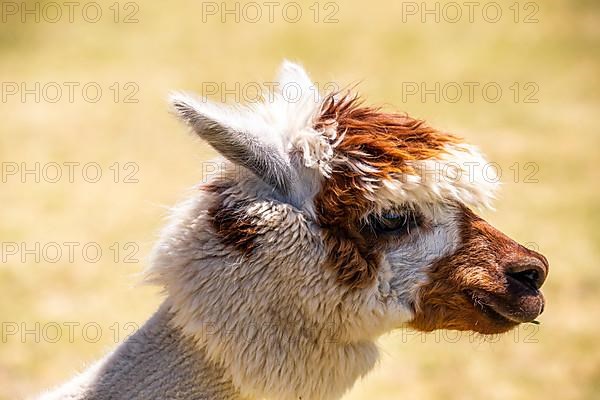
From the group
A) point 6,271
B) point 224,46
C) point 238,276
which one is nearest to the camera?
point 238,276

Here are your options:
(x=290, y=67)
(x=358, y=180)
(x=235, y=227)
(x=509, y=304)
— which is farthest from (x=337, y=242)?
(x=290, y=67)

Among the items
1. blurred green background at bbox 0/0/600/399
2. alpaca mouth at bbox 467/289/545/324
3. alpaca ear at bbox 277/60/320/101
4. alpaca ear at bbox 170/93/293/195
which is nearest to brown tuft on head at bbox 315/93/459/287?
alpaca ear at bbox 170/93/293/195

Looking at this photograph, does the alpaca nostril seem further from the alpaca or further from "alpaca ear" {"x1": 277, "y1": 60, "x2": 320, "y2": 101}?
"alpaca ear" {"x1": 277, "y1": 60, "x2": 320, "y2": 101}

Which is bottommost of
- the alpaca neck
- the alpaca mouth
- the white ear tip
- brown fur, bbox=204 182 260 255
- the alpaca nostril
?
the alpaca neck

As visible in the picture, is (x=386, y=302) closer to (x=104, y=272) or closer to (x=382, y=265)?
(x=382, y=265)

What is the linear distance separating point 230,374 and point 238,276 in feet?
1.08

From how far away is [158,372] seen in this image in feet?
10.3

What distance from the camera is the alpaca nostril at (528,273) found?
10.5ft

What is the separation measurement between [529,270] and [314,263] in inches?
29.4

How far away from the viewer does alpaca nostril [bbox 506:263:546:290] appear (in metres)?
3.19

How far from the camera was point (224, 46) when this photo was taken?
51.8ft

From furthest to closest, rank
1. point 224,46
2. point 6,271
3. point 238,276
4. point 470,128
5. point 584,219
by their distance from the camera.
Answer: point 224,46
point 470,128
point 584,219
point 6,271
point 238,276

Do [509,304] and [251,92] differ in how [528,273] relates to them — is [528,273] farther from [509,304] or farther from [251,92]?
[251,92]

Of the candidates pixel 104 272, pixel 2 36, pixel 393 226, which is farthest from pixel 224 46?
pixel 393 226
